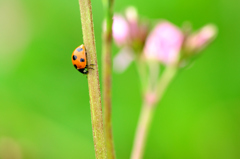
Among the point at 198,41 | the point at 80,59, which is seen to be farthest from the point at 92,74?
the point at 198,41

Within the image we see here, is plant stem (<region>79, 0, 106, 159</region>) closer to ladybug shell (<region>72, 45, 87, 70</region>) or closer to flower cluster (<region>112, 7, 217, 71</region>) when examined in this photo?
ladybug shell (<region>72, 45, 87, 70</region>)

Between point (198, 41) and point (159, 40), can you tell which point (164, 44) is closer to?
point (159, 40)

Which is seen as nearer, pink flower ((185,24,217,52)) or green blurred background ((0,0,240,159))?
pink flower ((185,24,217,52))

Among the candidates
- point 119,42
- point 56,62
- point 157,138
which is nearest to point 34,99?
point 56,62

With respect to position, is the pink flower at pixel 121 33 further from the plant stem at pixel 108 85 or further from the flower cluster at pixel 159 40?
the plant stem at pixel 108 85

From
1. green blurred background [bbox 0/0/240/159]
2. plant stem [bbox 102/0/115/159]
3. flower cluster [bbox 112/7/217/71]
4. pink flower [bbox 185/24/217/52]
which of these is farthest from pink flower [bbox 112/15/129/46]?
green blurred background [bbox 0/0/240/159]

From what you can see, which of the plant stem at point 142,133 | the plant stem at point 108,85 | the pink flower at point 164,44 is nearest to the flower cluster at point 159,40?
the pink flower at point 164,44
